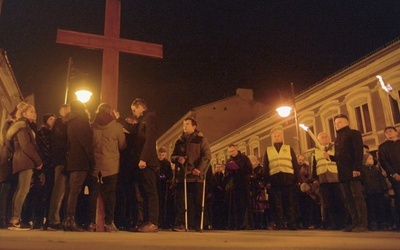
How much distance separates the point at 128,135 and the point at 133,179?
82 cm

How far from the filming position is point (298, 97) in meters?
25.0

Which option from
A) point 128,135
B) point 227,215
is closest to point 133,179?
point 128,135

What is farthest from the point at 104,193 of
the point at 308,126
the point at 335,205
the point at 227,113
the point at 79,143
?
the point at 227,113

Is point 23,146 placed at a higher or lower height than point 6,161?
higher

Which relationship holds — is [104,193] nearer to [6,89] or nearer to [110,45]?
[110,45]

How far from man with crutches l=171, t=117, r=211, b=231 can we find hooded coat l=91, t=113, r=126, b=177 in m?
1.21

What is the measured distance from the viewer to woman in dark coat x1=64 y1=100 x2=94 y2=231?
623 centimetres

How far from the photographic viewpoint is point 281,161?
8.59 meters

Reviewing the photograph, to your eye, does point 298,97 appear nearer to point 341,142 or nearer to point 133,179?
point 341,142

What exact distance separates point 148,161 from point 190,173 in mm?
1125

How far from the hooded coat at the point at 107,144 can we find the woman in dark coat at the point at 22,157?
1.14 m

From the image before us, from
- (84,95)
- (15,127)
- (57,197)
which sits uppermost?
(84,95)

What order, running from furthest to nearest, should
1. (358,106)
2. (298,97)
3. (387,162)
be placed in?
(298,97) < (358,106) < (387,162)

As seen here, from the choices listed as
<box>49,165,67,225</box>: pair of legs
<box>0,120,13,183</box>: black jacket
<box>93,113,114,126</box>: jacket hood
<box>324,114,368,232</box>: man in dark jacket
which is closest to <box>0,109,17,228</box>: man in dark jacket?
<box>0,120,13,183</box>: black jacket
